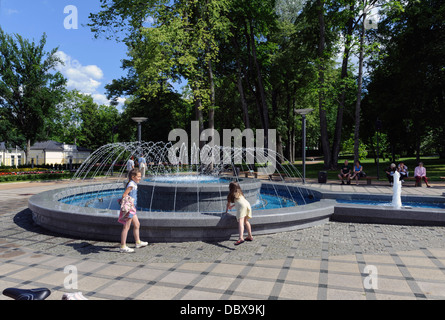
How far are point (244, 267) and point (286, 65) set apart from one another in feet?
98.6

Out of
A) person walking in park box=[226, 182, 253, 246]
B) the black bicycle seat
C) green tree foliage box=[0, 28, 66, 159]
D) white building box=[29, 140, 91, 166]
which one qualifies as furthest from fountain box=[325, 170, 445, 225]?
white building box=[29, 140, 91, 166]

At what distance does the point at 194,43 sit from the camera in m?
22.2

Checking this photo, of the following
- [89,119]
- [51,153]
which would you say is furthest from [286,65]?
[51,153]

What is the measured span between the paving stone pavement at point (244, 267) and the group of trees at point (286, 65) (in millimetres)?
16166

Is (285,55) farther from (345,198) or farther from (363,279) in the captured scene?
(363,279)

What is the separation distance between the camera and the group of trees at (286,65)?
21.8 metres

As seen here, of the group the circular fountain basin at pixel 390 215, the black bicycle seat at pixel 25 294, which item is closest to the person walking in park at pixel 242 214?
the circular fountain basin at pixel 390 215

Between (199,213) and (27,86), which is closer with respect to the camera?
(199,213)

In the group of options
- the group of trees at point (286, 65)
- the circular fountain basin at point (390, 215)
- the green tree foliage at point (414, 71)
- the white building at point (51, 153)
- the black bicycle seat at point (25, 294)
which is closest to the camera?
the black bicycle seat at point (25, 294)

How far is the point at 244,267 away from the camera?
5.09 metres

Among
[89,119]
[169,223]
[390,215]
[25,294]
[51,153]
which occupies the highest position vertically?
[89,119]

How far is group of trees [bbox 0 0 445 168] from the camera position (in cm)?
2175

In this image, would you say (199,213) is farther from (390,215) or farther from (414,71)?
(414,71)

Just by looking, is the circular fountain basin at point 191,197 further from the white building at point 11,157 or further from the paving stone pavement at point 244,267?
the white building at point 11,157
